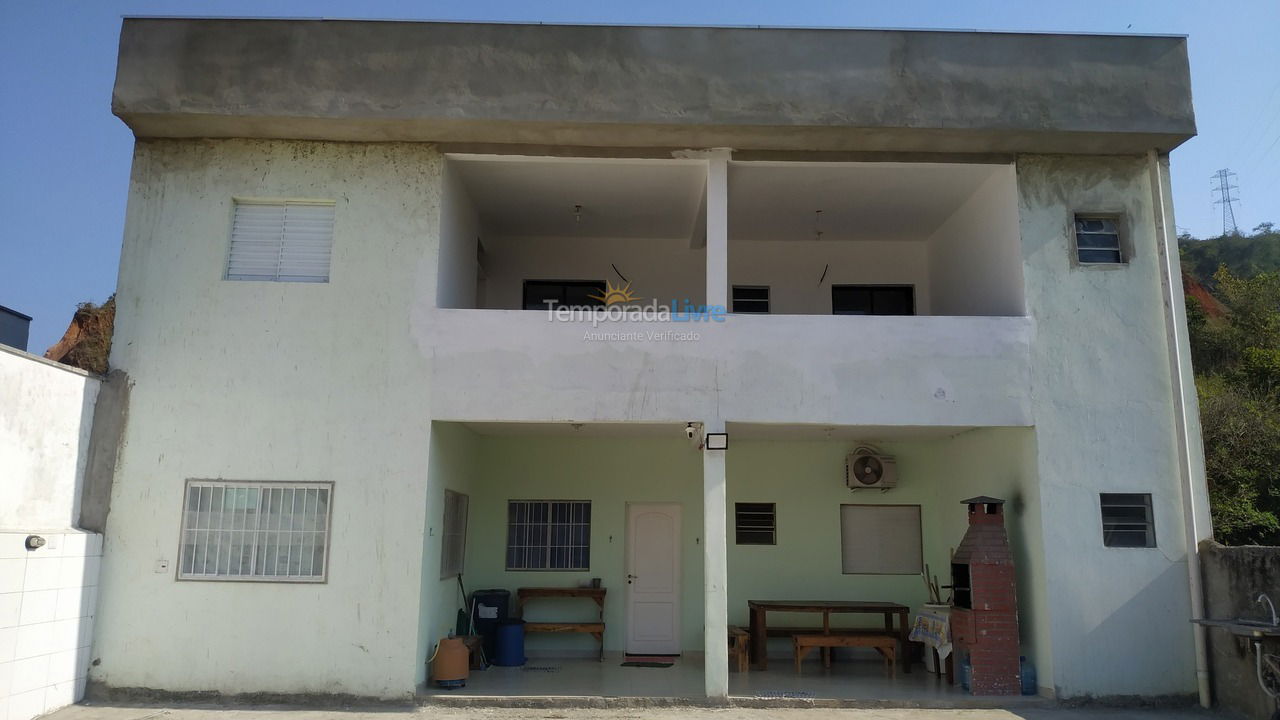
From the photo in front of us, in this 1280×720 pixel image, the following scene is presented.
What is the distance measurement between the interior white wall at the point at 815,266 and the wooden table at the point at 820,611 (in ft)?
13.6

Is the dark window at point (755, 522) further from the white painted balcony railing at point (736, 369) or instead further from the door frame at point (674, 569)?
the white painted balcony railing at point (736, 369)

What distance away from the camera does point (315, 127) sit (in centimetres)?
956

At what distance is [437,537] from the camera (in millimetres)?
9922

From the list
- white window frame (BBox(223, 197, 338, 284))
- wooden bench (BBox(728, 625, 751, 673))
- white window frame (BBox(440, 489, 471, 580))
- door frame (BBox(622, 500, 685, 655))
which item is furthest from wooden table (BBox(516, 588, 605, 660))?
white window frame (BBox(223, 197, 338, 284))

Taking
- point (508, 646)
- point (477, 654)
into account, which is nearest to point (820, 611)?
point (508, 646)

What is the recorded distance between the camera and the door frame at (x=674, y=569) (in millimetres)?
12359

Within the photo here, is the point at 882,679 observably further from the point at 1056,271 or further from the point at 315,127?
the point at 315,127

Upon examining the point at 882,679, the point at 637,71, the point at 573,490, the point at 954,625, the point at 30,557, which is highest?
the point at 637,71

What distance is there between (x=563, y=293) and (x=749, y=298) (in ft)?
9.01

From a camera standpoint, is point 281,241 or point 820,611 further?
point 820,611

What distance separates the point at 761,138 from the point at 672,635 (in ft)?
22.5

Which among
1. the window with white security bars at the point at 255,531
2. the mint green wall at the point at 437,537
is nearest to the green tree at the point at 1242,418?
the mint green wall at the point at 437,537

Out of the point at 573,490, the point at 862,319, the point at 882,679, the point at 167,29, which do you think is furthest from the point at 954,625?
the point at 167,29

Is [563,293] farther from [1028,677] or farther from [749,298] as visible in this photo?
[1028,677]
